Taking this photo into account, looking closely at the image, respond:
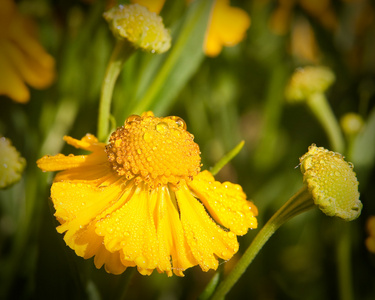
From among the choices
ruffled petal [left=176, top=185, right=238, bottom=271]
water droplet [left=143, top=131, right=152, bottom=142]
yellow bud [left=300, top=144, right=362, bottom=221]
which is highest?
yellow bud [left=300, top=144, right=362, bottom=221]

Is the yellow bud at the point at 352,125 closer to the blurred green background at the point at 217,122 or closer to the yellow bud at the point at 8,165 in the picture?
the blurred green background at the point at 217,122

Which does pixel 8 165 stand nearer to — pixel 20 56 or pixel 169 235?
pixel 169 235

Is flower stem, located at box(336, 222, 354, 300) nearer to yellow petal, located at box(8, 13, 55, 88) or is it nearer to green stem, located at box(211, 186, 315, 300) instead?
green stem, located at box(211, 186, 315, 300)

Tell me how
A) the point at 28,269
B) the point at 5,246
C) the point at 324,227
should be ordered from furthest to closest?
the point at 324,227 → the point at 5,246 → the point at 28,269

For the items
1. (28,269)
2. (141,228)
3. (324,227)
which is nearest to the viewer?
(141,228)

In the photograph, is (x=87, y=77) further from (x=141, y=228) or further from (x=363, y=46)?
(x=363, y=46)

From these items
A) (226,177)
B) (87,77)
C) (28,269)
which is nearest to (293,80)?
(226,177)

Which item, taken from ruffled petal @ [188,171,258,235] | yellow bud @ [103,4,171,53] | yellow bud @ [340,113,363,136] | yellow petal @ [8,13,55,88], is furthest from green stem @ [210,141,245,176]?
yellow petal @ [8,13,55,88]
